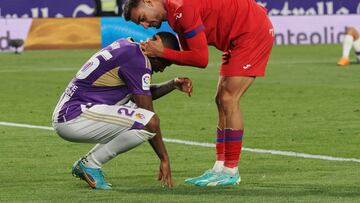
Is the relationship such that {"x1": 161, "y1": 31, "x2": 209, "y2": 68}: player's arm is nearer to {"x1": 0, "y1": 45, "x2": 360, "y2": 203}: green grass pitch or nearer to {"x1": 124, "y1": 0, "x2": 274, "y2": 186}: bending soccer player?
{"x1": 124, "y1": 0, "x2": 274, "y2": 186}: bending soccer player

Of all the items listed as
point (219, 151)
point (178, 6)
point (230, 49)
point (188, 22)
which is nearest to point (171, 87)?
point (188, 22)

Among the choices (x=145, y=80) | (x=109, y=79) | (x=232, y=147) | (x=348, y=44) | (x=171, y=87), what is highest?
(x=145, y=80)

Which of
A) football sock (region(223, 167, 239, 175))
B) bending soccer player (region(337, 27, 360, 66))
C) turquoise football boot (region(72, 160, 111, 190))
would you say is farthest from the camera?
bending soccer player (region(337, 27, 360, 66))

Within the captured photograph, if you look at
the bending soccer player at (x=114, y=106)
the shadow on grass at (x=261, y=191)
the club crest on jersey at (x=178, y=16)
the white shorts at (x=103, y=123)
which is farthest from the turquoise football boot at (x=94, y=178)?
the club crest on jersey at (x=178, y=16)

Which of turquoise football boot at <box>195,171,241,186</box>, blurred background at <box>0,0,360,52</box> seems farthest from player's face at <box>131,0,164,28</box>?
blurred background at <box>0,0,360,52</box>

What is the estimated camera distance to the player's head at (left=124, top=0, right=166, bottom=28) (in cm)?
1039

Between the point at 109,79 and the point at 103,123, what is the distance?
0.38 m

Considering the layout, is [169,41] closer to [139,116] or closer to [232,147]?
[139,116]

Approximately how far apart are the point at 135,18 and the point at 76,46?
24828 mm

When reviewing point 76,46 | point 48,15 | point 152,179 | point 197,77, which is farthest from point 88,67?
point 48,15

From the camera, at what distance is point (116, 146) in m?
10.5

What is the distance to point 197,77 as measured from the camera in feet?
81.5

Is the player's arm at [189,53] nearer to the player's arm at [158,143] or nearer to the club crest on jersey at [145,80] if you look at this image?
the club crest on jersey at [145,80]

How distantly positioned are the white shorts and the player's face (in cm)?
73
